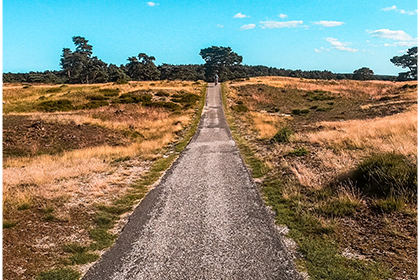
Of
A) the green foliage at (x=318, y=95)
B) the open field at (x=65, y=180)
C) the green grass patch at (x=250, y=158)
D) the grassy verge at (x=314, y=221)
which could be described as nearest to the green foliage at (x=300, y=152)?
the green grass patch at (x=250, y=158)

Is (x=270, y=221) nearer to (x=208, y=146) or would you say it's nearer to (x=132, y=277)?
(x=132, y=277)

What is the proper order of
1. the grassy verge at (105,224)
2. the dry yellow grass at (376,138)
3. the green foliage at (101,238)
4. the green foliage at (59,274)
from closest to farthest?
1. the green foliage at (59,274)
2. the grassy verge at (105,224)
3. the green foliage at (101,238)
4. the dry yellow grass at (376,138)

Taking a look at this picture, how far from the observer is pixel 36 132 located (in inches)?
706

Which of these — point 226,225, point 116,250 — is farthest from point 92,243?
point 226,225

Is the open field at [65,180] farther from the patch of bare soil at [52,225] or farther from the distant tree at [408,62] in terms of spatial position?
the distant tree at [408,62]

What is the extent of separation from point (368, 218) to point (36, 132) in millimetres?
17894

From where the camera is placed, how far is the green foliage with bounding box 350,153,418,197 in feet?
27.0

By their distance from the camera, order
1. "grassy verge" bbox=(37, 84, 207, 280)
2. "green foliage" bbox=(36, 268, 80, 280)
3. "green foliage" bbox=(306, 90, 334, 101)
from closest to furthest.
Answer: "green foliage" bbox=(36, 268, 80, 280), "grassy verge" bbox=(37, 84, 207, 280), "green foliage" bbox=(306, 90, 334, 101)

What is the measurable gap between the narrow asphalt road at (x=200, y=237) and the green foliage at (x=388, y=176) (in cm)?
329

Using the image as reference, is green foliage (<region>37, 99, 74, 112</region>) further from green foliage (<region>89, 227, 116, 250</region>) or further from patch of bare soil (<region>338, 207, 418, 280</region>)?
patch of bare soil (<region>338, 207, 418, 280</region>)

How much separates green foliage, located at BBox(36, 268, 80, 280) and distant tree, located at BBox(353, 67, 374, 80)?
130m

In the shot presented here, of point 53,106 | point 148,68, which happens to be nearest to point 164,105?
point 53,106

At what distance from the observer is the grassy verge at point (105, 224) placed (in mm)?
5871

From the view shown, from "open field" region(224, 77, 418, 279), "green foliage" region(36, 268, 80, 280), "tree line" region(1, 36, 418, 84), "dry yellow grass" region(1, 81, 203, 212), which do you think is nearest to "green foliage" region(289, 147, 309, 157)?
"open field" region(224, 77, 418, 279)
